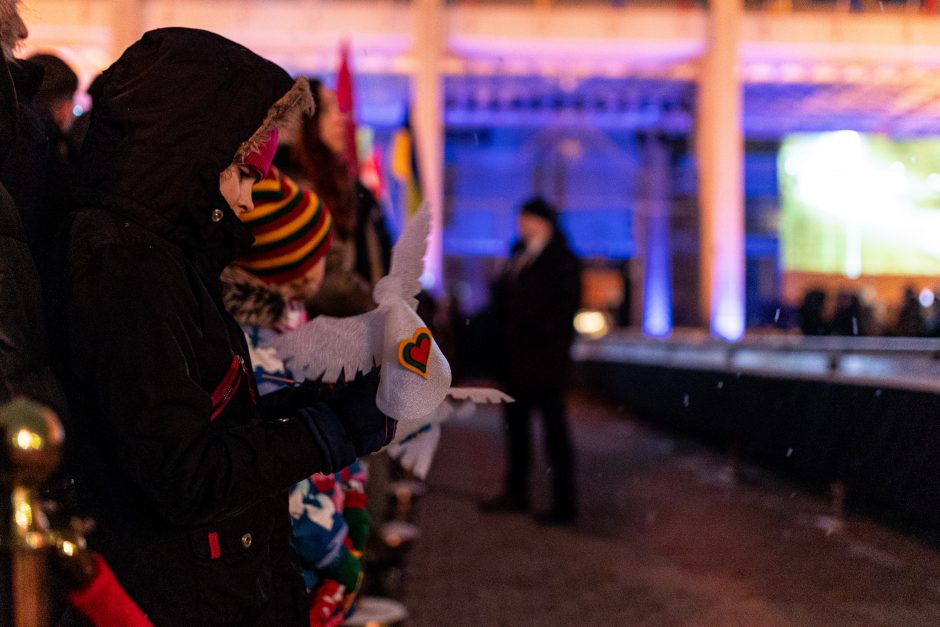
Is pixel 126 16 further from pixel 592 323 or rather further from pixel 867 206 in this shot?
pixel 867 206

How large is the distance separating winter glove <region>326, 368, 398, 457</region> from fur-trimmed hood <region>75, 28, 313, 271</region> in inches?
12.4

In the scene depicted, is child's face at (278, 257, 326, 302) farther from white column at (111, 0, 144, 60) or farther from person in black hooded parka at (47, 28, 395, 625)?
white column at (111, 0, 144, 60)

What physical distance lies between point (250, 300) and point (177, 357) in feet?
3.27

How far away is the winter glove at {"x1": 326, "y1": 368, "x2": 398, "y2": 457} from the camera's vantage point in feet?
5.12

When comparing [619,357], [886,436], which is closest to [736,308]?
[619,357]

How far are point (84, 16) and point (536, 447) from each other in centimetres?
1573

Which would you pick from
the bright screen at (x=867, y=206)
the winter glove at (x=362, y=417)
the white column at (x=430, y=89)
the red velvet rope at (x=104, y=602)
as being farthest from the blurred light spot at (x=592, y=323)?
the red velvet rope at (x=104, y=602)

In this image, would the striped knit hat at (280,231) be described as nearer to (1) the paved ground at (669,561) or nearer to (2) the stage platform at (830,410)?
(1) the paved ground at (669,561)

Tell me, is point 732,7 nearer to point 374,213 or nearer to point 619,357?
point 619,357

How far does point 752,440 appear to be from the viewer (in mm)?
7273

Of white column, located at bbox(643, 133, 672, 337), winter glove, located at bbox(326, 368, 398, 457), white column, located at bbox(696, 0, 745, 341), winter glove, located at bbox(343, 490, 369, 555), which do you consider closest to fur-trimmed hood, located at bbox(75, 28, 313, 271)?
winter glove, located at bbox(326, 368, 398, 457)

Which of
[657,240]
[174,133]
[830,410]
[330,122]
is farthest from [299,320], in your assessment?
[657,240]

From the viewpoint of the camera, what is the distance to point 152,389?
1310 millimetres

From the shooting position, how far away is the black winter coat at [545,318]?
593 centimetres
